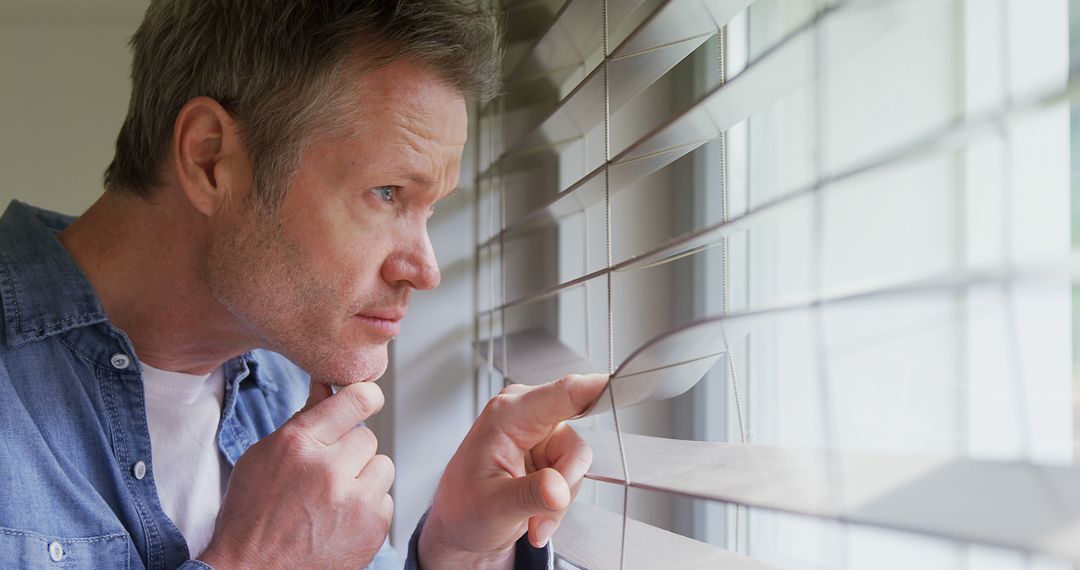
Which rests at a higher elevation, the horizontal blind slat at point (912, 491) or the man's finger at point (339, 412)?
the horizontal blind slat at point (912, 491)

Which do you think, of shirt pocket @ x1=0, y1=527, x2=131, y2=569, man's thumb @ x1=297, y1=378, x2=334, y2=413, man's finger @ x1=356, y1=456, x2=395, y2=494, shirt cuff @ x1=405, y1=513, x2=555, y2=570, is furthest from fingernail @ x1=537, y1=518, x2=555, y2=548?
shirt pocket @ x1=0, y1=527, x2=131, y2=569

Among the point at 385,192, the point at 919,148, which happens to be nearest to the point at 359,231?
the point at 385,192

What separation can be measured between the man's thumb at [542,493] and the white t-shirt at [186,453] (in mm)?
580

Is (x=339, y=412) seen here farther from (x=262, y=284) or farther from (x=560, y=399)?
(x=560, y=399)

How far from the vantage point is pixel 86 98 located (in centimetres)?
210

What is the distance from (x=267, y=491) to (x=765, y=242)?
0.67m

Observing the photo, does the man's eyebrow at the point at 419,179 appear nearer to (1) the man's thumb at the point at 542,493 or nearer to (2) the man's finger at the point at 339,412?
(2) the man's finger at the point at 339,412

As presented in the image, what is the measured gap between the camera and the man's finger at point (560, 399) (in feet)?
2.52

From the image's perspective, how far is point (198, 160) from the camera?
114 cm

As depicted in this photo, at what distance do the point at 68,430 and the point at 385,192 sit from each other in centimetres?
48

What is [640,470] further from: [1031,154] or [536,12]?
[536,12]

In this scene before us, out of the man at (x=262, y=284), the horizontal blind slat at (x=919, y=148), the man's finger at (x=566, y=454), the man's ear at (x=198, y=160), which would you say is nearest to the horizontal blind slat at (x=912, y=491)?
the horizontal blind slat at (x=919, y=148)

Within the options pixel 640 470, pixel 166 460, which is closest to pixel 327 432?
pixel 166 460

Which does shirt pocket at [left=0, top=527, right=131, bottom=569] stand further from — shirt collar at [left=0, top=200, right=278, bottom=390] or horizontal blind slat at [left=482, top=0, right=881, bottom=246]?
horizontal blind slat at [left=482, top=0, right=881, bottom=246]
